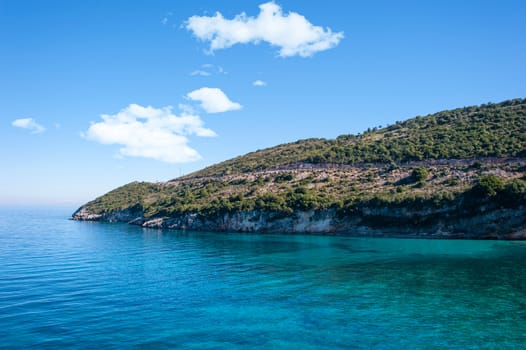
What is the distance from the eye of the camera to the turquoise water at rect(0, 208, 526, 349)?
61.0 feet

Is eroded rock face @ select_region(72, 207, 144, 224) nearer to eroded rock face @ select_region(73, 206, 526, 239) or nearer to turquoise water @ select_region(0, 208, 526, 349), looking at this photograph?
eroded rock face @ select_region(73, 206, 526, 239)

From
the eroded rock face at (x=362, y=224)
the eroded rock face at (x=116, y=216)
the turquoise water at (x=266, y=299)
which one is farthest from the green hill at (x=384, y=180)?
the turquoise water at (x=266, y=299)

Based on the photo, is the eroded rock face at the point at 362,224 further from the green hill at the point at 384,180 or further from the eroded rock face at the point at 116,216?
the eroded rock face at the point at 116,216

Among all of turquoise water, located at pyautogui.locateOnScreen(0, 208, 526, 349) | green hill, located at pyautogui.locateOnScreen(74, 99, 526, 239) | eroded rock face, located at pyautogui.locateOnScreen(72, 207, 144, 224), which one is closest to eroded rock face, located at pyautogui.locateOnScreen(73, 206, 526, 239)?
green hill, located at pyautogui.locateOnScreen(74, 99, 526, 239)

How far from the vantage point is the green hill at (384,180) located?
62.1 metres

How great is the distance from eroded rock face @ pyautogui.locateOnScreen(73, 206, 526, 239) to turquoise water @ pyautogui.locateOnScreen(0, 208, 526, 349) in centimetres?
1055

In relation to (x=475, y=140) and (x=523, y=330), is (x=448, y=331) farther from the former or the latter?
(x=475, y=140)

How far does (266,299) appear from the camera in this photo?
25578mm

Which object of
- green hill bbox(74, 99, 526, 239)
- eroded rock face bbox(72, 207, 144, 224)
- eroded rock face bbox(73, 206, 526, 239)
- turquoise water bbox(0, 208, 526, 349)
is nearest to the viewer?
turquoise water bbox(0, 208, 526, 349)

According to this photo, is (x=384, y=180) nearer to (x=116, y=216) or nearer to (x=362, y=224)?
(x=362, y=224)

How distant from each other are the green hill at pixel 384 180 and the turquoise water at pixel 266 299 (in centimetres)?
1595

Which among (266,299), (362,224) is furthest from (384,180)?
(266,299)

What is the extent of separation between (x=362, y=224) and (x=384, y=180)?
47.6 feet

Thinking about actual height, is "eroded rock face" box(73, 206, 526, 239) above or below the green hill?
below
